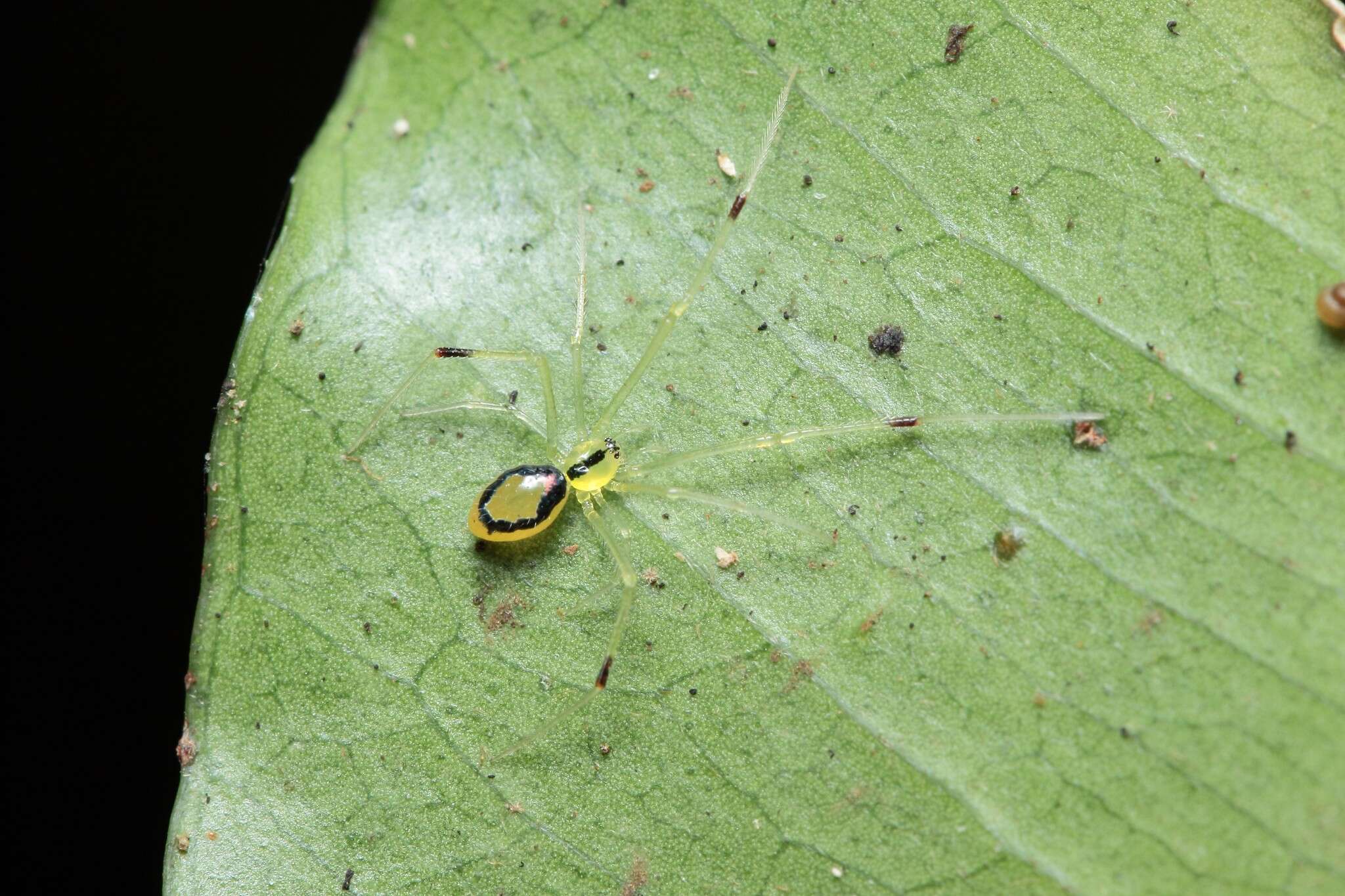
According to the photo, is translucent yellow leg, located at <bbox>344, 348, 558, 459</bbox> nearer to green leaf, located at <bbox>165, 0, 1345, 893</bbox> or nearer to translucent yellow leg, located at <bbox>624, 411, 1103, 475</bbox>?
green leaf, located at <bbox>165, 0, 1345, 893</bbox>

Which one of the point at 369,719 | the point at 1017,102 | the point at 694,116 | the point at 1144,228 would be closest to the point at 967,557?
the point at 1144,228

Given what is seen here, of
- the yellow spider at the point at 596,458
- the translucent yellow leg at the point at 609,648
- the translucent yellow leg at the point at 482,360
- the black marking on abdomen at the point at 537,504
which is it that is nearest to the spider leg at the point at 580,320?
the yellow spider at the point at 596,458

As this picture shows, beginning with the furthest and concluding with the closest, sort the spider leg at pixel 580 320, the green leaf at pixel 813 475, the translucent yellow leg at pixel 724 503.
A: the spider leg at pixel 580 320
the translucent yellow leg at pixel 724 503
the green leaf at pixel 813 475

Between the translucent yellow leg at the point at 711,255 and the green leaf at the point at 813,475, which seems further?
the translucent yellow leg at the point at 711,255

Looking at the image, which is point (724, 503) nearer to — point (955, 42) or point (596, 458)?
point (596, 458)

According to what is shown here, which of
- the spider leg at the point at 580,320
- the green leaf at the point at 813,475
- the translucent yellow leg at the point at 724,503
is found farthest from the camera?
the spider leg at the point at 580,320

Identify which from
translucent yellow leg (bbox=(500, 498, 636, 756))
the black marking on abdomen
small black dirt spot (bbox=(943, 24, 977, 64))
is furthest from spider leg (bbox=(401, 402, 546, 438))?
small black dirt spot (bbox=(943, 24, 977, 64))

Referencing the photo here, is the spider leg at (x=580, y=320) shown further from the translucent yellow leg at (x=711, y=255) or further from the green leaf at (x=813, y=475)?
the translucent yellow leg at (x=711, y=255)
